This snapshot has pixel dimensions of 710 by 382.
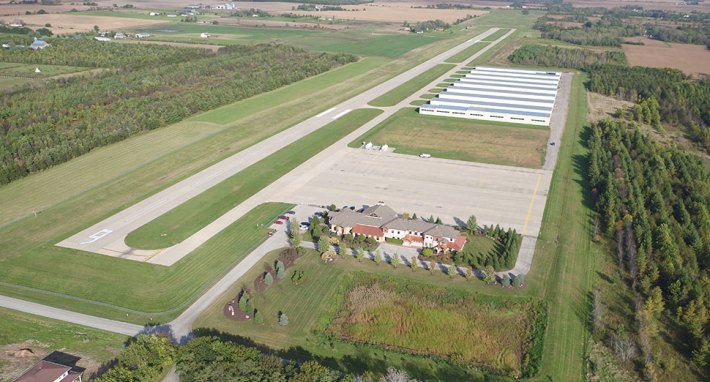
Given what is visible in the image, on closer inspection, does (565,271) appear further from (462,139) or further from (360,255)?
(462,139)

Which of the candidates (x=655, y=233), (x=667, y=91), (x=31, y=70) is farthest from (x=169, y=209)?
(x=667, y=91)

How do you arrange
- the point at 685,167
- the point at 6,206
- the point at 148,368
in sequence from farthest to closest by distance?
the point at 685,167 < the point at 6,206 < the point at 148,368

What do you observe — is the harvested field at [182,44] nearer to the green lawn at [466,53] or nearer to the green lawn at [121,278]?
the green lawn at [466,53]

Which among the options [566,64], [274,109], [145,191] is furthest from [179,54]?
[566,64]

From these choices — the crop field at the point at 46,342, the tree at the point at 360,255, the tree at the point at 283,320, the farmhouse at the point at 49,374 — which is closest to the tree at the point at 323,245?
the tree at the point at 360,255

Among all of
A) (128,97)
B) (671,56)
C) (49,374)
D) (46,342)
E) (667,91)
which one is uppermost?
(671,56)

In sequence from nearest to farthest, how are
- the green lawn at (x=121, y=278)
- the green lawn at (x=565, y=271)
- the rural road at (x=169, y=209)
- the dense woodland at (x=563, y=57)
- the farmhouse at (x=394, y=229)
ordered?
the green lawn at (x=565, y=271), the green lawn at (x=121, y=278), the rural road at (x=169, y=209), the farmhouse at (x=394, y=229), the dense woodland at (x=563, y=57)

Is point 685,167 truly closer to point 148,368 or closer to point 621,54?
point 148,368
